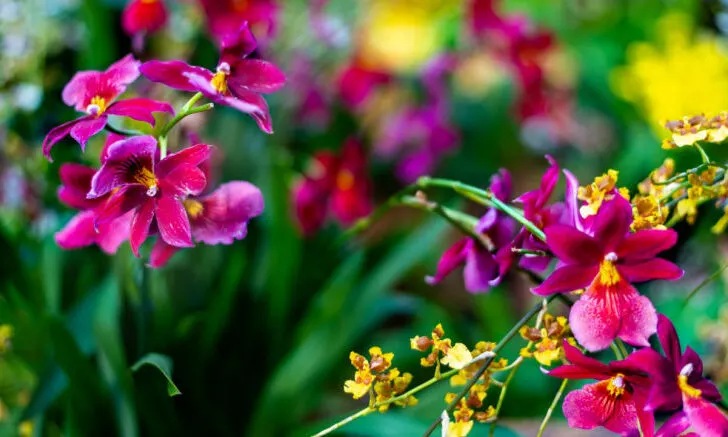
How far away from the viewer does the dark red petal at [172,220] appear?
41 centimetres

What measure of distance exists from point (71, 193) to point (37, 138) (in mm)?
413

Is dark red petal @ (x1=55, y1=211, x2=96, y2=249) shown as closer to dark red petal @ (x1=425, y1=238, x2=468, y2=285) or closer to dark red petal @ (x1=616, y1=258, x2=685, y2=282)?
dark red petal @ (x1=425, y1=238, x2=468, y2=285)

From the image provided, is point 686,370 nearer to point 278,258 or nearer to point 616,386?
point 616,386

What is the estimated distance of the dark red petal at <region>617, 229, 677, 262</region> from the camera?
1.20ft

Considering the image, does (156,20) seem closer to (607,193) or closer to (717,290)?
(607,193)

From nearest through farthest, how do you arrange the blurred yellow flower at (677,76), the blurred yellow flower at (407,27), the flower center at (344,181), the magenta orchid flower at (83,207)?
the magenta orchid flower at (83,207), the flower center at (344,181), the blurred yellow flower at (677,76), the blurred yellow flower at (407,27)

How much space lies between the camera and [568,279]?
38 centimetres

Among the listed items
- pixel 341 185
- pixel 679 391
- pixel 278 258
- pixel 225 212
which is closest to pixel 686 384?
pixel 679 391

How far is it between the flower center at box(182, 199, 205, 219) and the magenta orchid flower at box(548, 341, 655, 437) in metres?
0.23

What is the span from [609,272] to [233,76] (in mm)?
235

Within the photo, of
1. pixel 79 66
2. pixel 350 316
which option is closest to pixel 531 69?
pixel 350 316

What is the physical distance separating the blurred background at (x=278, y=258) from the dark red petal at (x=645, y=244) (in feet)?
0.50

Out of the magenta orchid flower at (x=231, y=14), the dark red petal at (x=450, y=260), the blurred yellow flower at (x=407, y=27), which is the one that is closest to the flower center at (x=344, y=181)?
the magenta orchid flower at (x=231, y=14)

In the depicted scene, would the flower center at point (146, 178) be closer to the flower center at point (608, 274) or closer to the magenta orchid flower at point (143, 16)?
the flower center at point (608, 274)
